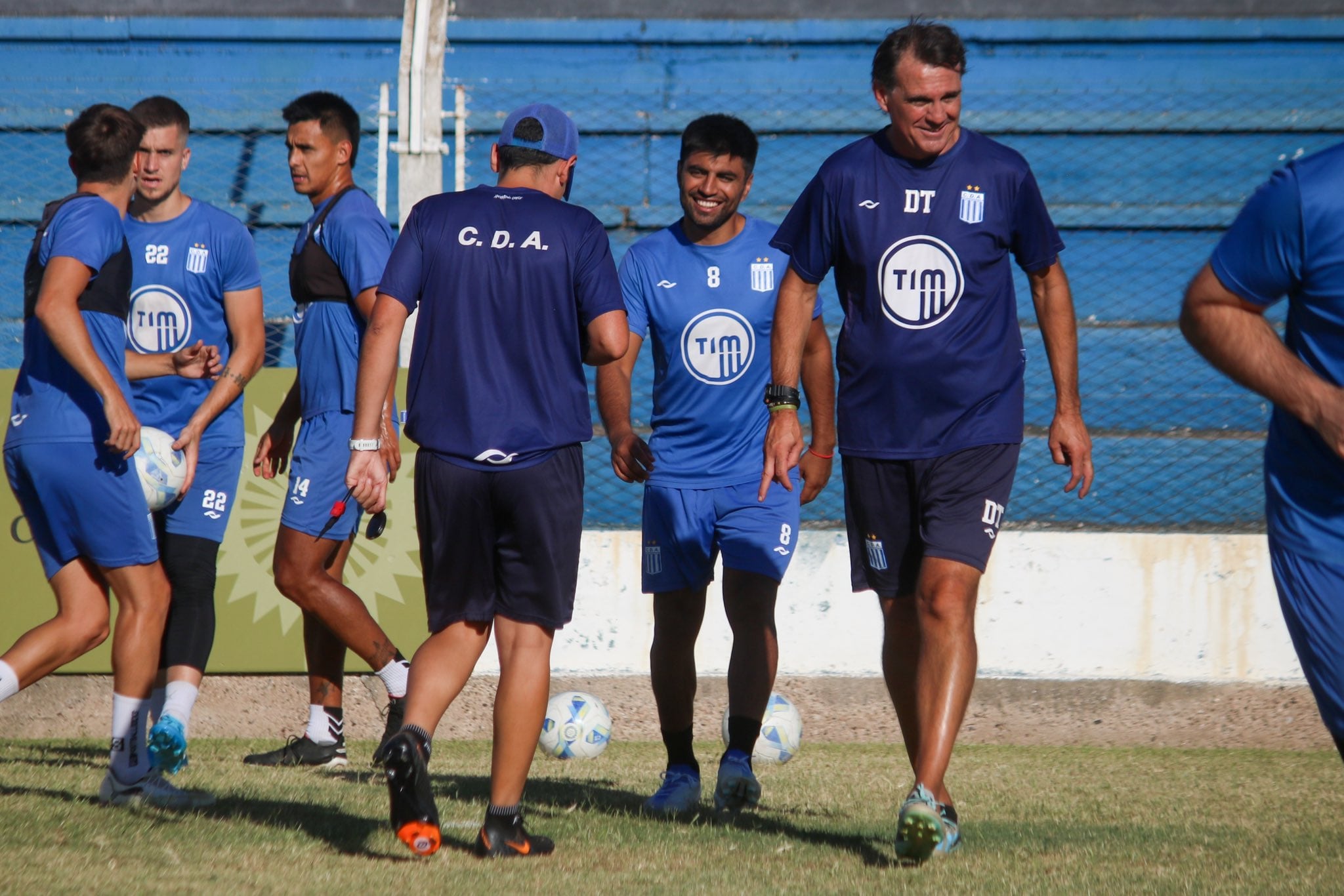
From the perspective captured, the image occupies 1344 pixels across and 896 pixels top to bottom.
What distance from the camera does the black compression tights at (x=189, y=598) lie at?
525 cm

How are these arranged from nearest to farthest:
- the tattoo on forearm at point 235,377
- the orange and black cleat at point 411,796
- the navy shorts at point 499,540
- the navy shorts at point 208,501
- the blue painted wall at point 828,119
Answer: the orange and black cleat at point 411,796
the navy shorts at point 499,540
the tattoo on forearm at point 235,377
the navy shorts at point 208,501
the blue painted wall at point 828,119

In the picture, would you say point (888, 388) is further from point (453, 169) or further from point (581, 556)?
point (453, 169)

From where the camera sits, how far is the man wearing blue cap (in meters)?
3.82

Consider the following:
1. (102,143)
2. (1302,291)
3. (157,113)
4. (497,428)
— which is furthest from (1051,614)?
(102,143)

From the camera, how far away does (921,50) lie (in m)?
4.07

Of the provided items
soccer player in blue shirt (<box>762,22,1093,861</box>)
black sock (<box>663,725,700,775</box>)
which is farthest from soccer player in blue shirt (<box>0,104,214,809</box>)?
soccer player in blue shirt (<box>762,22,1093,861</box>)

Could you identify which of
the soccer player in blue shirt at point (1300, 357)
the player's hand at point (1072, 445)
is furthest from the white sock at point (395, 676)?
the soccer player in blue shirt at point (1300, 357)

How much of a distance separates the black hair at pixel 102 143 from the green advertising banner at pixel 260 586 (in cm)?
238

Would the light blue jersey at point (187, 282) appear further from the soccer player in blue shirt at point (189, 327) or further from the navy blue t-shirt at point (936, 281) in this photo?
the navy blue t-shirt at point (936, 281)

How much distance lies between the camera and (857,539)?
430 centimetres

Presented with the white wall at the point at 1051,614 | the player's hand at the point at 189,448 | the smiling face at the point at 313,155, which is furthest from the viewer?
the white wall at the point at 1051,614

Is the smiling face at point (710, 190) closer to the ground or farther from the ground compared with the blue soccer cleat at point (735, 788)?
farther from the ground

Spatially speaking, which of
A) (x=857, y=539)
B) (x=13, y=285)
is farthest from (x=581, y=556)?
(x=13, y=285)

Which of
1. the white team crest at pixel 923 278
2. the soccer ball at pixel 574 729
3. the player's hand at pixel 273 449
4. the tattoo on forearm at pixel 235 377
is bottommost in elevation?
the soccer ball at pixel 574 729
